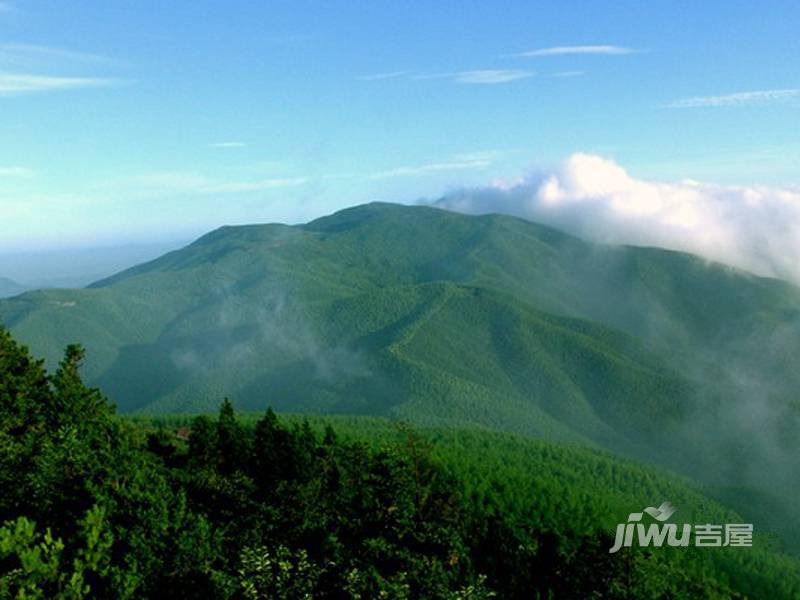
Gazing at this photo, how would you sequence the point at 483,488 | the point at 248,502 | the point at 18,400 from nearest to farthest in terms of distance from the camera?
the point at 248,502 → the point at 18,400 → the point at 483,488

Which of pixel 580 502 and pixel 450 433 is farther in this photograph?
pixel 450 433

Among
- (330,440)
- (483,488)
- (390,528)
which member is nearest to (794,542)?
(483,488)

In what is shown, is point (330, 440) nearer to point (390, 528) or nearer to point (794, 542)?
point (390, 528)

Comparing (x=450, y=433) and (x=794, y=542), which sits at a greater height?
(x=450, y=433)

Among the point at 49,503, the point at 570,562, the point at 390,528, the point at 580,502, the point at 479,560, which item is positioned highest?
the point at 49,503

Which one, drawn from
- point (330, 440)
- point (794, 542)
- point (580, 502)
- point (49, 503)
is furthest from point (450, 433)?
point (49, 503)

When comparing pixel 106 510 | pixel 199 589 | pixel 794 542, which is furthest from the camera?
pixel 794 542

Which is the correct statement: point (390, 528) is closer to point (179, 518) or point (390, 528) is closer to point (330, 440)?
point (179, 518)
